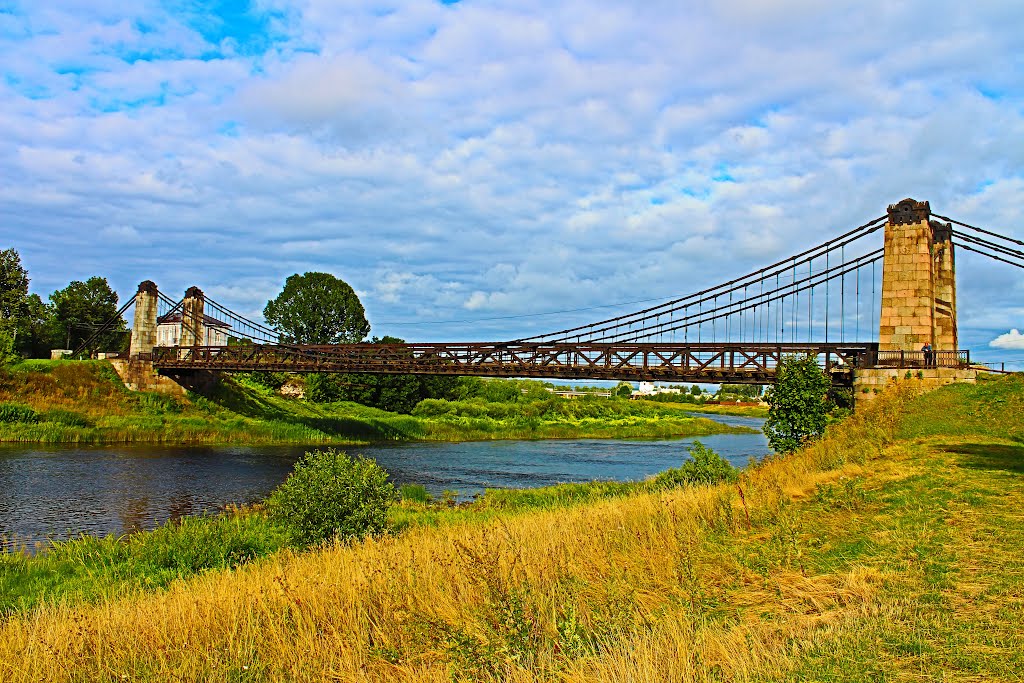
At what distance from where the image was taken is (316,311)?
75.0 metres

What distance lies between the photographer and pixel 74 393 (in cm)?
4369

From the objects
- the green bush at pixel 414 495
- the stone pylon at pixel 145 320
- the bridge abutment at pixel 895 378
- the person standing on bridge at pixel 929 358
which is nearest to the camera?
the green bush at pixel 414 495

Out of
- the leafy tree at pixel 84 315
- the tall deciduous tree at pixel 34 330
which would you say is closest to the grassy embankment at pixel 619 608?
the tall deciduous tree at pixel 34 330

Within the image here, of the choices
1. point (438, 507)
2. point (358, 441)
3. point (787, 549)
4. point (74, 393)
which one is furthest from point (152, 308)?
point (787, 549)

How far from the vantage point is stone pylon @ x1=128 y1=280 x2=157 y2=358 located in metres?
51.2

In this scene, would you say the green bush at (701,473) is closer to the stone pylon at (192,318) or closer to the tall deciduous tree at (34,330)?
the stone pylon at (192,318)

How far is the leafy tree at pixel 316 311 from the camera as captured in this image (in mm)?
74750

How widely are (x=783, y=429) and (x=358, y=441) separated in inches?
1186

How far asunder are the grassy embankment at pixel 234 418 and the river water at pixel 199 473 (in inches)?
165

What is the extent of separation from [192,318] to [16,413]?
63.7 ft

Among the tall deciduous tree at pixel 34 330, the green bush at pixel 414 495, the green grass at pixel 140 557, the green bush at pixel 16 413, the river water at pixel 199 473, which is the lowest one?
the river water at pixel 199 473

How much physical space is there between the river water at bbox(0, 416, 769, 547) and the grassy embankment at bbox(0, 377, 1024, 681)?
36.2 feet

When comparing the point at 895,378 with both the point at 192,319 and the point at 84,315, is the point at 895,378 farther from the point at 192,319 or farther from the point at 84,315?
the point at 84,315

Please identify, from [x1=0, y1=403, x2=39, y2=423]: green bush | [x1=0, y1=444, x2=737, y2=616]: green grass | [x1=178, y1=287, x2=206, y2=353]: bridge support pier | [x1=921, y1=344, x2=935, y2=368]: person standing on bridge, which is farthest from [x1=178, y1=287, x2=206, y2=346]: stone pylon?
[x1=921, y1=344, x2=935, y2=368]: person standing on bridge
